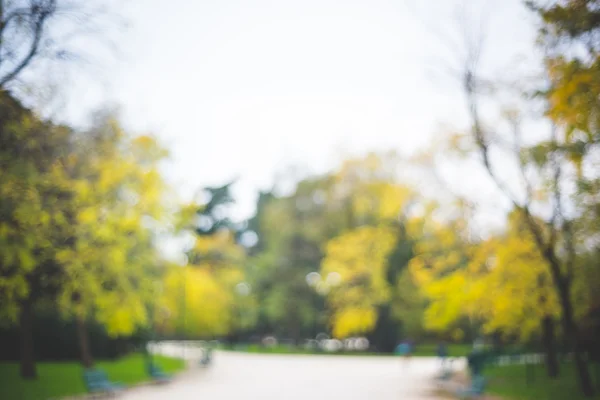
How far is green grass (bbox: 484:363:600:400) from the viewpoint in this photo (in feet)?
48.9

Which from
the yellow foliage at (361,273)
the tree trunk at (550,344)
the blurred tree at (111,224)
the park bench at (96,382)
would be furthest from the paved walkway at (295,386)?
the yellow foliage at (361,273)

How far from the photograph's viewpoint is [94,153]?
59.7 ft

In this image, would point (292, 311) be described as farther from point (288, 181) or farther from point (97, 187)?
point (97, 187)

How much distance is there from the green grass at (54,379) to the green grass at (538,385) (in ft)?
41.4

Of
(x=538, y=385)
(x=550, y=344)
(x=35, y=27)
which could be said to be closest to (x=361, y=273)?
(x=550, y=344)

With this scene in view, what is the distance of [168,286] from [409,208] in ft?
65.8

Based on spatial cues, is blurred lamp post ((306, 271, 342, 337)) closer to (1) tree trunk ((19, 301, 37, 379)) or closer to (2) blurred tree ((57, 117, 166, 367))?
(2) blurred tree ((57, 117, 166, 367))

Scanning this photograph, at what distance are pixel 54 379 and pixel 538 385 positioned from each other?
1643 centimetres

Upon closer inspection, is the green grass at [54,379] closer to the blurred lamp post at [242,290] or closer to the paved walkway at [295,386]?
the paved walkway at [295,386]

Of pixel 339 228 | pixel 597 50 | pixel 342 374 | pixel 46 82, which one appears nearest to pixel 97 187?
pixel 46 82

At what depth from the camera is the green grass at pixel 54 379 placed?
48.9ft

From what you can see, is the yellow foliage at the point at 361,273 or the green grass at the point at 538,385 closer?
the green grass at the point at 538,385

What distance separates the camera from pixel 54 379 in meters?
18.4

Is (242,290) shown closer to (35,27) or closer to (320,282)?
(320,282)
